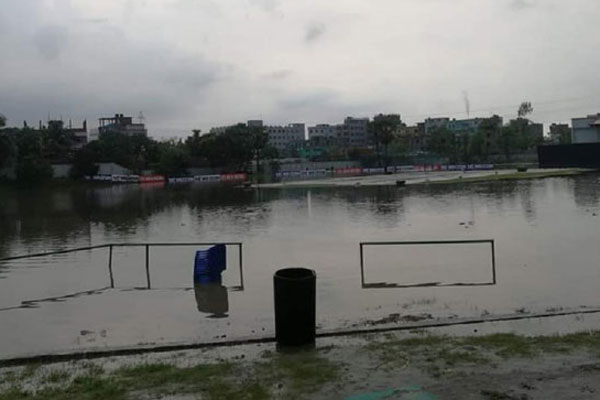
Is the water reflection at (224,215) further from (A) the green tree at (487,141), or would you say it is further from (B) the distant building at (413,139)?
(B) the distant building at (413,139)

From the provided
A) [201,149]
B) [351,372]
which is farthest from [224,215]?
[201,149]

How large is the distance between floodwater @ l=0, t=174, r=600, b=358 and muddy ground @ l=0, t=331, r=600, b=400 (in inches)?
53.3

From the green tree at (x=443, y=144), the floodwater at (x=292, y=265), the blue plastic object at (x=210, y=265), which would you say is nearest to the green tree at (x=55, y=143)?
the green tree at (x=443, y=144)

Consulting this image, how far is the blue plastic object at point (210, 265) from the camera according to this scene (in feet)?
43.3

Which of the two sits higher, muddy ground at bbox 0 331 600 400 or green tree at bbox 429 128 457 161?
green tree at bbox 429 128 457 161

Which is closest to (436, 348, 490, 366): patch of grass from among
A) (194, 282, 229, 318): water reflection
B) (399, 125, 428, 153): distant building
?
(194, 282, 229, 318): water reflection

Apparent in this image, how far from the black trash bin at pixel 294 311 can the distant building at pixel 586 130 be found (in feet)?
274

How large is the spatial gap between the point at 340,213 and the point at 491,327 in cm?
2130

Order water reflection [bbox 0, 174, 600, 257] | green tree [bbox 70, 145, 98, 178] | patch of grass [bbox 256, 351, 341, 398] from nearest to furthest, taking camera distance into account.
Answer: patch of grass [bbox 256, 351, 341, 398] < water reflection [bbox 0, 174, 600, 257] < green tree [bbox 70, 145, 98, 178]

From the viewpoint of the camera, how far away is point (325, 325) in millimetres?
9344

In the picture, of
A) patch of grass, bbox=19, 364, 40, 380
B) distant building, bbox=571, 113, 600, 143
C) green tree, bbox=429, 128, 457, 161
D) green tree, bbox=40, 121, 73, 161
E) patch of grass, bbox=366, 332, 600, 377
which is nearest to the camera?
patch of grass, bbox=366, 332, 600, 377

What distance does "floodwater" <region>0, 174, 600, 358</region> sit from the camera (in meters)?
9.77

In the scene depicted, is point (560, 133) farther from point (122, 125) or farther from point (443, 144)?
point (122, 125)

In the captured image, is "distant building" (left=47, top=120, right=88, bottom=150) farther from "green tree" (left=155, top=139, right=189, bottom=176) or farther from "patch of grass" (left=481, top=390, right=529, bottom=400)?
"patch of grass" (left=481, top=390, right=529, bottom=400)
